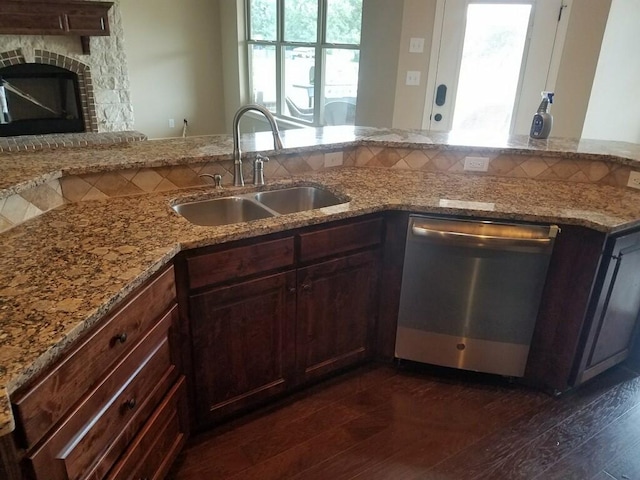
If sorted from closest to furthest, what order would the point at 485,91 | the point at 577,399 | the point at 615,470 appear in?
1. the point at 615,470
2. the point at 577,399
3. the point at 485,91

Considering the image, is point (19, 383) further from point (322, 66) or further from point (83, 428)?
point (322, 66)

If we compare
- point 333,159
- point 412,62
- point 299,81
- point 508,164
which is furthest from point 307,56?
point 508,164

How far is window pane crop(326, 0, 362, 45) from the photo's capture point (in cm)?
484

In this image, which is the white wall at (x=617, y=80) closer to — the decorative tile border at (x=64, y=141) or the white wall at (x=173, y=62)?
the decorative tile border at (x=64, y=141)

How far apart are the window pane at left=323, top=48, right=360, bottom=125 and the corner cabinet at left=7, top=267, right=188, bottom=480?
13.6 ft

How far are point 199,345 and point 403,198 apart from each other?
106 cm

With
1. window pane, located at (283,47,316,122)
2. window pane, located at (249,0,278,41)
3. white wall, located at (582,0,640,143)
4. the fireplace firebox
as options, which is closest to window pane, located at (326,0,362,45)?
window pane, located at (283,47,316,122)

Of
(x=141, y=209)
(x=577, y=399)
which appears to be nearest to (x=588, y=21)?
(x=577, y=399)

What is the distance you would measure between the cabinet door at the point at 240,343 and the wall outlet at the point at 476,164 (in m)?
1.28

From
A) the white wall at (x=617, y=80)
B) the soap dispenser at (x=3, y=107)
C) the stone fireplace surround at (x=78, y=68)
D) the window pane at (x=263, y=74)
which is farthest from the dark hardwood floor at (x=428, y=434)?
the soap dispenser at (x=3, y=107)

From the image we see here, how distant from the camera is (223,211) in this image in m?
2.08

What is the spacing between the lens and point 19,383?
88cm

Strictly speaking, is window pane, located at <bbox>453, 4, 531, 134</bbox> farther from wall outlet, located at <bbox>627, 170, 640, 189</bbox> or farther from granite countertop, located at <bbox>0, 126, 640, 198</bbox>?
wall outlet, located at <bbox>627, 170, 640, 189</bbox>

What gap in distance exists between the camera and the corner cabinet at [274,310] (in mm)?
1642
